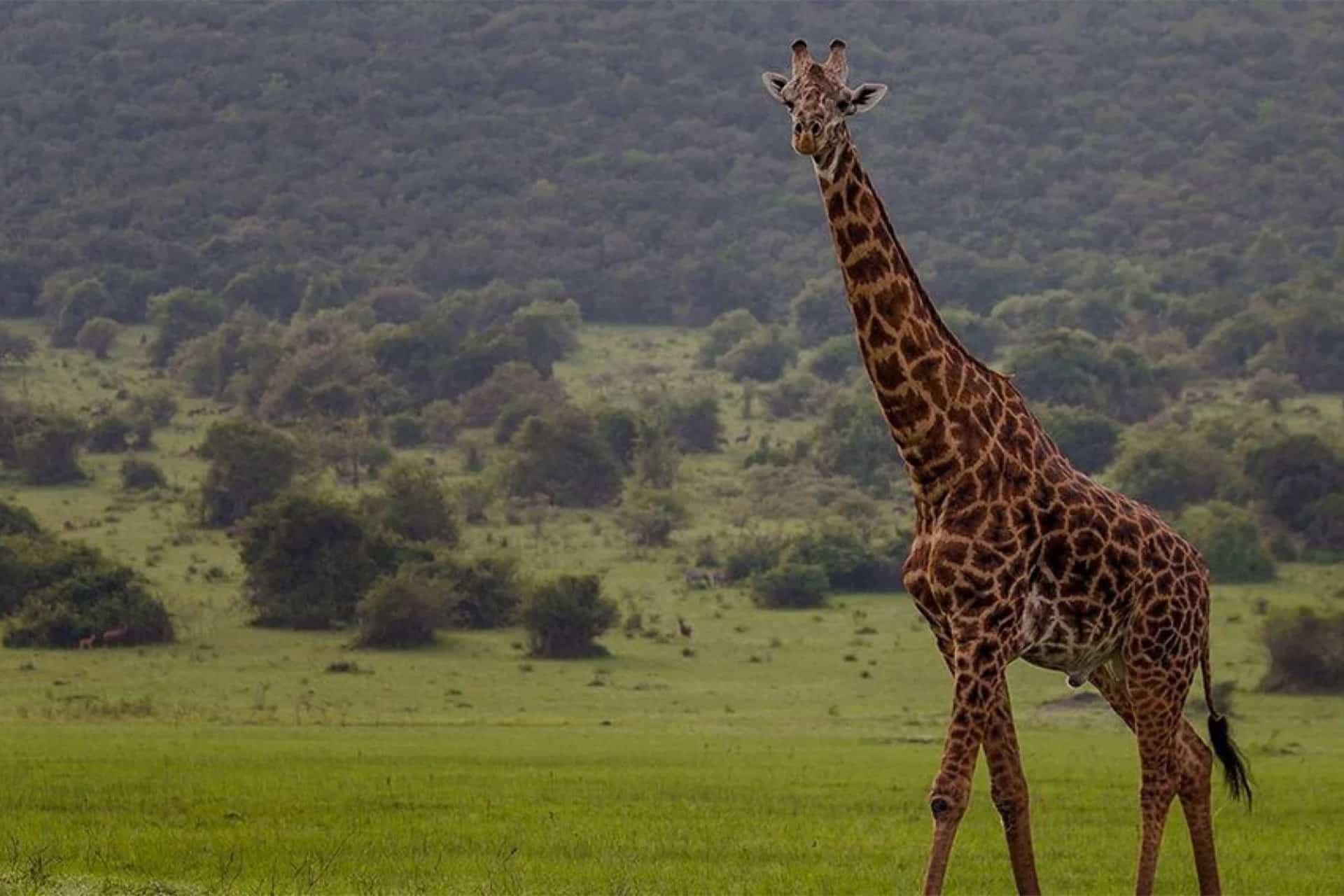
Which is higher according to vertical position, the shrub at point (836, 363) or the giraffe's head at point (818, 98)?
the giraffe's head at point (818, 98)

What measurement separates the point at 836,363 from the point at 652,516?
29.7m

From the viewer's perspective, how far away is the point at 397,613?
140 feet

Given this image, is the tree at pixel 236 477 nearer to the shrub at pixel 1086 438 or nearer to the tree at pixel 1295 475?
the shrub at pixel 1086 438

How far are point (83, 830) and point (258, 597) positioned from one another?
1142 inches

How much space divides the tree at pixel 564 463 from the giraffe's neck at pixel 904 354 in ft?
168

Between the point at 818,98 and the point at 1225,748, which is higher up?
the point at 818,98

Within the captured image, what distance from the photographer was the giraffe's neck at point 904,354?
10.7 m

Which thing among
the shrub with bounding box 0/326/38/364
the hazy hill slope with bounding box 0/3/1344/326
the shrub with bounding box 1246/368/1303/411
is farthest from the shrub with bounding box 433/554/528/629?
the hazy hill slope with bounding box 0/3/1344/326

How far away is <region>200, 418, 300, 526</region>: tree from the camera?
5628 centimetres

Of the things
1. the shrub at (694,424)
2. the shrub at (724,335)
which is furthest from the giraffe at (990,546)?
the shrub at (724,335)

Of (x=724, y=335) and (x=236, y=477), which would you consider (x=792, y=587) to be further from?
(x=724, y=335)

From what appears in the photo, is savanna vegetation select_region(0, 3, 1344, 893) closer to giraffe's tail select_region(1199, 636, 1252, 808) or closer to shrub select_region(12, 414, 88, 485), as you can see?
shrub select_region(12, 414, 88, 485)

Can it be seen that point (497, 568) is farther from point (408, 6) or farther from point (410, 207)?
point (408, 6)

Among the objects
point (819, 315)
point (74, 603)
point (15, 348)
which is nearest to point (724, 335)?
point (819, 315)
